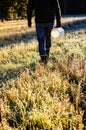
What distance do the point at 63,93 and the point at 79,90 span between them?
0.97 ft

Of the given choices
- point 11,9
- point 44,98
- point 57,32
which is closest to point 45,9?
point 57,32

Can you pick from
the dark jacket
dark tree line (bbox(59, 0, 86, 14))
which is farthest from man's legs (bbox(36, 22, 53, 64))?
dark tree line (bbox(59, 0, 86, 14))

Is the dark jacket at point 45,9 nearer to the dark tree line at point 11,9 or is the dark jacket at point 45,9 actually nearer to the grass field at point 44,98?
the grass field at point 44,98

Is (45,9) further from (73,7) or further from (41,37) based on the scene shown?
(73,7)

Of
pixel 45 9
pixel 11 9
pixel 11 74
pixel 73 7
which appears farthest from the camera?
pixel 73 7

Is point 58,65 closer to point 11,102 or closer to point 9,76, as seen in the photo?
point 9,76

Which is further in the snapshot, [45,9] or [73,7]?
[73,7]

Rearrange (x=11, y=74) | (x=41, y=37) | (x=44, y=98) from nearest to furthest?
1. (x=44, y=98)
2. (x=11, y=74)
3. (x=41, y=37)

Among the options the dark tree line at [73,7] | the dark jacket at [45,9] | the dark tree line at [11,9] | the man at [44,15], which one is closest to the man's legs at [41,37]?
the man at [44,15]

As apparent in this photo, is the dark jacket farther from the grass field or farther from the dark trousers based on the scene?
the grass field

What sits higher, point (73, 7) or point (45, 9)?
point (45, 9)

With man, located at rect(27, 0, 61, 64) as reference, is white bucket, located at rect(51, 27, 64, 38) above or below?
below

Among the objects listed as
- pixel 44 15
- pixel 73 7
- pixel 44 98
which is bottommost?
pixel 73 7

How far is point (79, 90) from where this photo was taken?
6566mm
